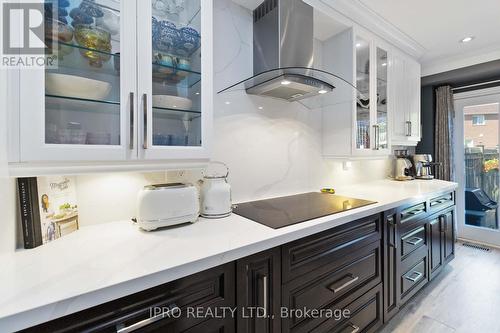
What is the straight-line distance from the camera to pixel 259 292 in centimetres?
92

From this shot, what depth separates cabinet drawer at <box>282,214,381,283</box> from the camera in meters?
1.02

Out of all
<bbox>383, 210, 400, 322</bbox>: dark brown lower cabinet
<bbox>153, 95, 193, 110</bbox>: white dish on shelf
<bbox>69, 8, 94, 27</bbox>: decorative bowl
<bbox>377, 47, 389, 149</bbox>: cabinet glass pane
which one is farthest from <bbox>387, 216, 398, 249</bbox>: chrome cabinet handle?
<bbox>69, 8, 94, 27</bbox>: decorative bowl

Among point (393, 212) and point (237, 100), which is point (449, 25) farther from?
point (237, 100)

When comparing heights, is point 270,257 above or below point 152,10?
below

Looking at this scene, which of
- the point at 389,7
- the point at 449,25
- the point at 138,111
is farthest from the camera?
the point at 449,25

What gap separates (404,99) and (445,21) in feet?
2.34

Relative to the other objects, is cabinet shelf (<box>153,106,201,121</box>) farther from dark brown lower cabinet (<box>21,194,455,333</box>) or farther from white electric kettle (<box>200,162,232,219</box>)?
dark brown lower cabinet (<box>21,194,455,333</box>)

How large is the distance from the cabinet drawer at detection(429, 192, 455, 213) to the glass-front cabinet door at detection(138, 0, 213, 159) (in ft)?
6.87

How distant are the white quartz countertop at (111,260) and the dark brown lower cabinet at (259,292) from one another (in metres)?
0.06

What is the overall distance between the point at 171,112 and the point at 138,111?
182 mm

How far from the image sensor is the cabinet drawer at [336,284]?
41.1 inches

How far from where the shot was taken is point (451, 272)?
236cm

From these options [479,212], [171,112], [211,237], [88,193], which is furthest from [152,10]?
[479,212]

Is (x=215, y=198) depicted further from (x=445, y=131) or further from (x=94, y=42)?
(x=445, y=131)
